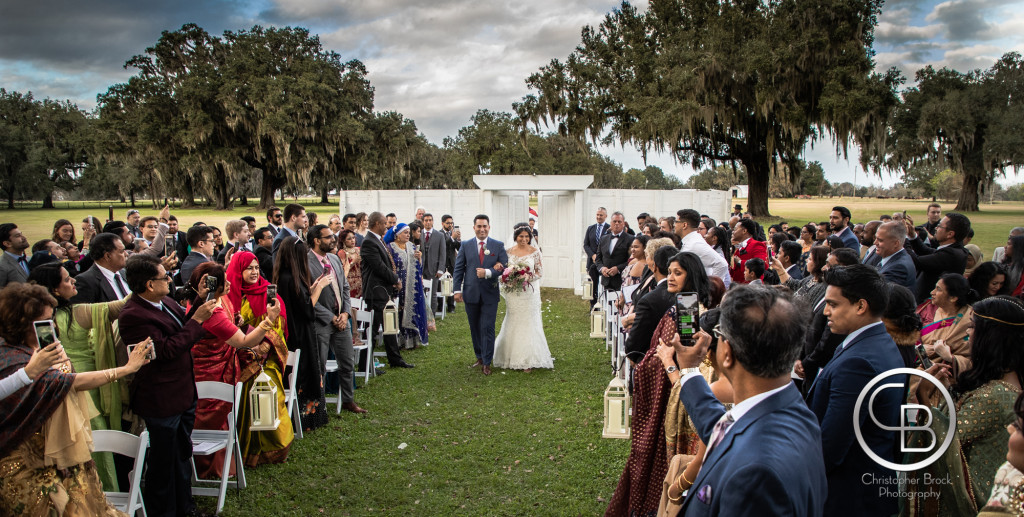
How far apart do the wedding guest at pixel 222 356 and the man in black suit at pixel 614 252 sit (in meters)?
6.24

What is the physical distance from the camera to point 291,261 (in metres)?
5.38

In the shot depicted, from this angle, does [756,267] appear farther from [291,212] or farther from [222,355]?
[291,212]

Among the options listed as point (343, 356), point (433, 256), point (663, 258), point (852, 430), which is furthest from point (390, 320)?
point (852, 430)

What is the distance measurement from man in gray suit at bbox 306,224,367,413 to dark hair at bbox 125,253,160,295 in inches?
79.7

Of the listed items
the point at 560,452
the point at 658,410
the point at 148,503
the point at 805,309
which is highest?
the point at 805,309

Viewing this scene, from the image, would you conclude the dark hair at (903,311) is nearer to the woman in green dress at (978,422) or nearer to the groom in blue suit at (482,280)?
the woman in green dress at (978,422)

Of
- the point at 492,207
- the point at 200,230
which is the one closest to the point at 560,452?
the point at 200,230

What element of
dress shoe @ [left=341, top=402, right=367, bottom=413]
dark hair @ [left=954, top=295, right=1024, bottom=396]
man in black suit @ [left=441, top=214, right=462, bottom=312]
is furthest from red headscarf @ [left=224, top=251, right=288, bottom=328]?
man in black suit @ [left=441, top=214, right=462, bottom=312]

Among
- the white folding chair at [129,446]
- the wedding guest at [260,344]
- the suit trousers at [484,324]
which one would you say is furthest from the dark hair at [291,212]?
the white folding chair at [129,446]

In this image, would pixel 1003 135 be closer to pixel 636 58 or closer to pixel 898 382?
pixel 636 58

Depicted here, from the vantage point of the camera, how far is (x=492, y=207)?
45.1 ft

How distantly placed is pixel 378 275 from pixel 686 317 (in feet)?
19.6

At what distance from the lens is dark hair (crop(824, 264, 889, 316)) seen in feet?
8.54

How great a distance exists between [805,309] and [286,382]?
5.06m
